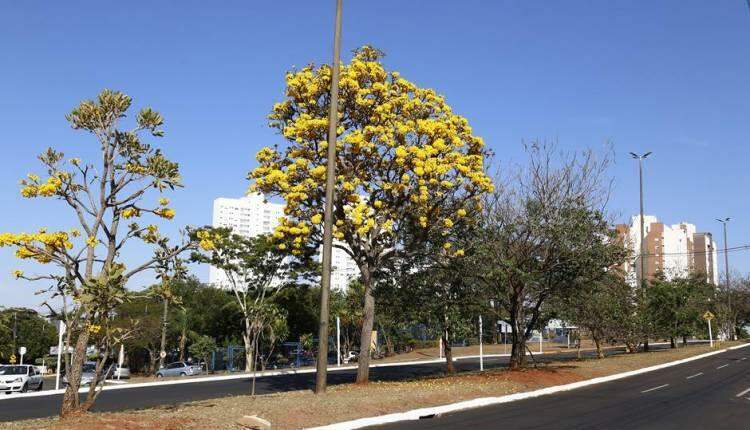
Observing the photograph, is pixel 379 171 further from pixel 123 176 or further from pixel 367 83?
pixel 123 176

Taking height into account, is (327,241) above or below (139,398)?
above

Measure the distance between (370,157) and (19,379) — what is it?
21.7 m

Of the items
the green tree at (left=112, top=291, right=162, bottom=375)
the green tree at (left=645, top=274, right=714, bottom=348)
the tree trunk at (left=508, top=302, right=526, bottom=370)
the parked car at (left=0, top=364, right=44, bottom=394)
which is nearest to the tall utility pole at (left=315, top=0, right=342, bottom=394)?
the tree trunk at (left=508, top=302, right=526, bottom=370)

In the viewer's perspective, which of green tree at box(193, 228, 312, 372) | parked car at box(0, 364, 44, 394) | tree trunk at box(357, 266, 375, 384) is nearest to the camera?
tree trunk at box(357, 266, 375, 384)

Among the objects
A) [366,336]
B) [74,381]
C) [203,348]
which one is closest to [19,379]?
[203,348]

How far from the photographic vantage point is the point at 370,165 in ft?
75.3

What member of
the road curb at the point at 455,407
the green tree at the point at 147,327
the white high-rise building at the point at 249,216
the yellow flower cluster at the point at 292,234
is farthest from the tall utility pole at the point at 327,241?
the white high-rise building at the point at 249,216

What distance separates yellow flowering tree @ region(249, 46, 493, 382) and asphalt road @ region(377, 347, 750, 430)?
22.6 ft

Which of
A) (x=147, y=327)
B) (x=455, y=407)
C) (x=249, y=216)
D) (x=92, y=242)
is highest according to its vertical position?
(x=249, y=216)

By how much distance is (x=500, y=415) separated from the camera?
15.9 meters

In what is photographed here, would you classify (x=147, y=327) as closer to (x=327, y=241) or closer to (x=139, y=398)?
(x=139, y=398)

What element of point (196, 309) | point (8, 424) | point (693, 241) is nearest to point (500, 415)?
point (8, 424)

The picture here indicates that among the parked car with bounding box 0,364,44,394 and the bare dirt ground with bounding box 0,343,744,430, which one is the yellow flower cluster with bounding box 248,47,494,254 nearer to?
the bare dirt ground with bounding box 0,343,744,430

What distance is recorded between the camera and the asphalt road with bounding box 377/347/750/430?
556 inches
